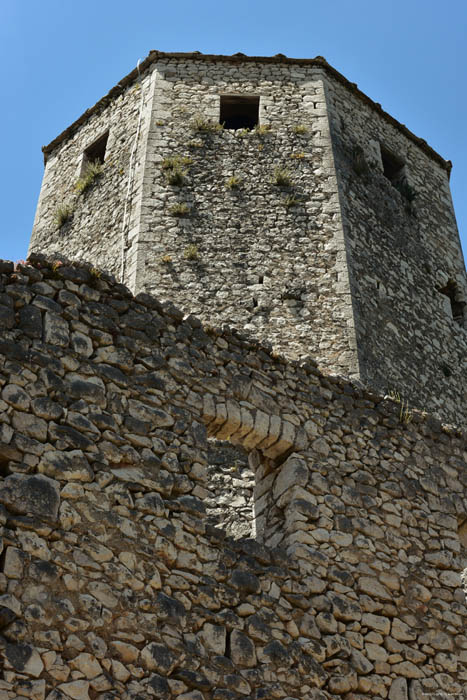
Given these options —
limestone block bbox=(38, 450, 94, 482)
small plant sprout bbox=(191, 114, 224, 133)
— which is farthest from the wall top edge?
limestone block bbox=(38, 450, 94, 482)

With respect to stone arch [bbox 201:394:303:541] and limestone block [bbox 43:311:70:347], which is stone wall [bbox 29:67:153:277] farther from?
limestone block [bbox 43:311:70:347]

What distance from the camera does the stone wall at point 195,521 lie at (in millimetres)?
5000

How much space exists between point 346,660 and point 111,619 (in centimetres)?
196

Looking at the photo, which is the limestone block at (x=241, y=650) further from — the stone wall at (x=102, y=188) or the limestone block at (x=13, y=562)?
the stone wall at (x=102, y=188)

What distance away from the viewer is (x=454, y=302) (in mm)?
13430

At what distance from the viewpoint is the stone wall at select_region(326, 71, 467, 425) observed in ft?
37.3

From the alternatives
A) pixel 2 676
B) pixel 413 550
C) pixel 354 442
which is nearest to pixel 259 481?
pixel 354 442

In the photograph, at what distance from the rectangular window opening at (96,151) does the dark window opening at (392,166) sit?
14.9 feet

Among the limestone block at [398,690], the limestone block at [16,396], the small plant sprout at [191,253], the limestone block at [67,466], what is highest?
the small plant sprout at [191,253]

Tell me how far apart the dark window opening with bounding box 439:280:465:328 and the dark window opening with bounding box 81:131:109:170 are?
5.82 m

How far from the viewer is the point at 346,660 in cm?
612

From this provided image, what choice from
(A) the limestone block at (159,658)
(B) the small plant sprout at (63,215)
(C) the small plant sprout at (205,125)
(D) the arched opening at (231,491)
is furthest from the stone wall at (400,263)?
Answer: (A) the limestone block at (159,658)

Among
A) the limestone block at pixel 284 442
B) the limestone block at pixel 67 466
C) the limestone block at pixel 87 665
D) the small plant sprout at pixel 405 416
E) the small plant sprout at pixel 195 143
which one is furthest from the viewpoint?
the small plant sprout at pixel 195 143

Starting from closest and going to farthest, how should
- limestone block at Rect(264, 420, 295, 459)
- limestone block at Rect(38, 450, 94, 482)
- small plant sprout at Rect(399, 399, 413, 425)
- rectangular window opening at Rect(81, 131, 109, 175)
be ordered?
1. limestone block at Rect(38, 450, 94, 482)
2. limestone block at Rect(264, 420, 295, 459)
3. small plant sprout at Rect(399, 399, 413, 425)
4. rectangular window opening at Rect(81, 131, 109, 175)
